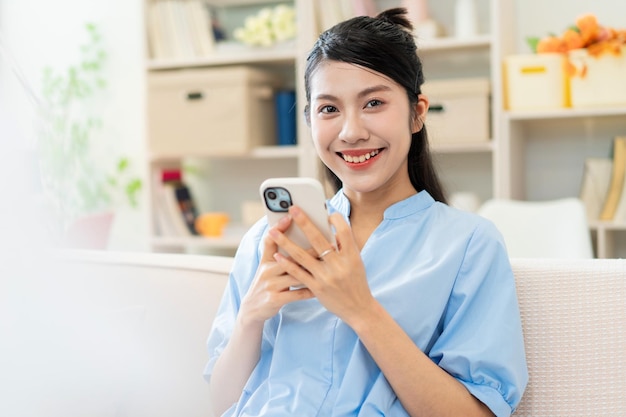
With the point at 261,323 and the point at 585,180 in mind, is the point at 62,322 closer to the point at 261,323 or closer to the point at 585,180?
the point at 261,323

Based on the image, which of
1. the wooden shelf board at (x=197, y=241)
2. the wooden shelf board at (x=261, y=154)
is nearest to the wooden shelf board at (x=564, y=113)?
the wooden shelf board at (x=261, y=154)

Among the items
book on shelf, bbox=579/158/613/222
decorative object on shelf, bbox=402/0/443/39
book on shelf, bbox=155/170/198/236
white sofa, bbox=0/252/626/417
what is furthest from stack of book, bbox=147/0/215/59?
white sofa, bbox=0/252/626/417

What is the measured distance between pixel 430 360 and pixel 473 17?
2332 millimetres

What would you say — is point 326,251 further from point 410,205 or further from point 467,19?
point 467,19

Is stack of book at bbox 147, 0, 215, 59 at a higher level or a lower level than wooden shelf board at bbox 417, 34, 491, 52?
higher

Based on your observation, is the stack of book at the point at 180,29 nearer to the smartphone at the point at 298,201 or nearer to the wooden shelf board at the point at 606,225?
the wooden shelf board at the point at 606,225

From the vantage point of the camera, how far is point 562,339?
1.07 metres

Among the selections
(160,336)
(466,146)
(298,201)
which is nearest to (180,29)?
(466,146)

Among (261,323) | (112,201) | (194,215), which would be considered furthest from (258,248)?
(112,201)

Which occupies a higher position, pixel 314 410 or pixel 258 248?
pixel 258 248

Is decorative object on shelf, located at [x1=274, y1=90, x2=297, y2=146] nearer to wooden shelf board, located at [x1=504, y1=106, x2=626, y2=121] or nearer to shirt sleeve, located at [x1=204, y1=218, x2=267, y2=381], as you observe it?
wooden shelf board, located at [x1=504, y1=106, x2=626, y2=121]

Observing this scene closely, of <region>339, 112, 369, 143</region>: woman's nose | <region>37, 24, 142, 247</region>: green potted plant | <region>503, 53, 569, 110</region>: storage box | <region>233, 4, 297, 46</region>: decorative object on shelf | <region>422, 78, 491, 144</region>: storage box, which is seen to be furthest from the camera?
<region>37, 24, 142, 247</region>: green potted plant

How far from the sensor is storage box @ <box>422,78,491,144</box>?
3.00 metres

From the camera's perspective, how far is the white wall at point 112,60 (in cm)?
396
